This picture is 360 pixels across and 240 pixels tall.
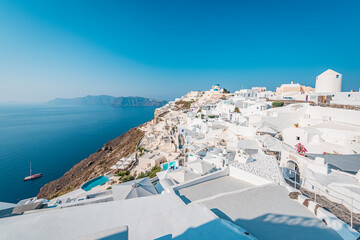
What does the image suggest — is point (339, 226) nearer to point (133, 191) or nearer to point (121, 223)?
point (121, 223)

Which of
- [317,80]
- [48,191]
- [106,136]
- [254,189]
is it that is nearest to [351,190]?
[254,189]

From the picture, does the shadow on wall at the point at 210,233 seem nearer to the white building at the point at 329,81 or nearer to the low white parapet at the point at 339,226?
the low white parapet at the point at 339,226

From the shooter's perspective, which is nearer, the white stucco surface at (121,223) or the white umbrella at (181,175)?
the white stucco surface at (121,223)

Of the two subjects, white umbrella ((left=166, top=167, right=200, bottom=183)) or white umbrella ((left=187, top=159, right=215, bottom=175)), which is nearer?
white umbrella ((left=166, top=167, right=200, bottom=183))

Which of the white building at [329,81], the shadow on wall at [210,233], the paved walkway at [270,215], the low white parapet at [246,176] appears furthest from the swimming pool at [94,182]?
the white building at [329,81]

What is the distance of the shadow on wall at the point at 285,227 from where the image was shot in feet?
10.8

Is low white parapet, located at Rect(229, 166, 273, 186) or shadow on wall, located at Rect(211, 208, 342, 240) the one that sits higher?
shadow on wall, located at Rect(211, 208, 342, 240)

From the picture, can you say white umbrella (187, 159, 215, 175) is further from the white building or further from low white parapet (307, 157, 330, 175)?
the white building

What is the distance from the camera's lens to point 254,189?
5.10m

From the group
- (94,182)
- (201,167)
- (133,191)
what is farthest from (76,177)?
Result: (201,167)

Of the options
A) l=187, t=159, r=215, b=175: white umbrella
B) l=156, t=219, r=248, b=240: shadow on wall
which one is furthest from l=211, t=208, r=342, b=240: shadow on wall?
l=187, t=159, r=215, b=175: white umbrella

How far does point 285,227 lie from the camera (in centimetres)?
357

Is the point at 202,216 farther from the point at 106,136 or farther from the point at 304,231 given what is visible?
the point at 106,136

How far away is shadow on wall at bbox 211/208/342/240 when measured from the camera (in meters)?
3.30
